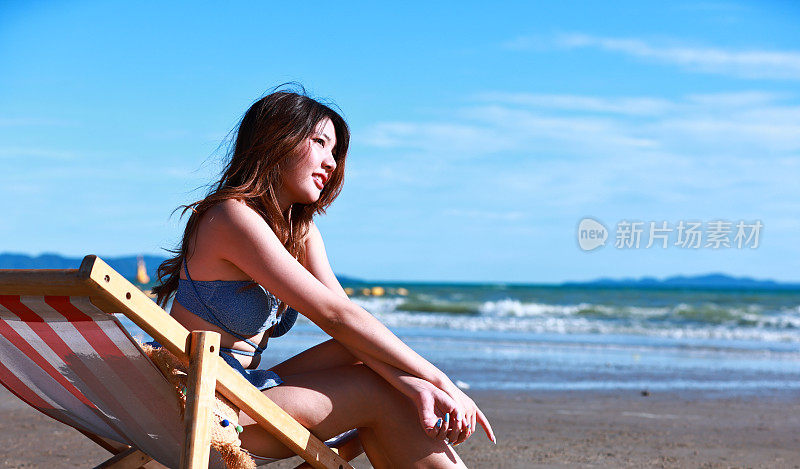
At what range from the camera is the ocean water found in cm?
840

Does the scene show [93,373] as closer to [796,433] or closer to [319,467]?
[319,467]

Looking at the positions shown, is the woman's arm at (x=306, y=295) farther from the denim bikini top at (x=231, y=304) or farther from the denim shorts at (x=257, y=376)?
the denim shorts at (x=257, y=376)

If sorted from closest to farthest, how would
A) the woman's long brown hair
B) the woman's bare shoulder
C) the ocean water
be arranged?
the woman's bare shoulder
the woman's long brown hair
the ocean water

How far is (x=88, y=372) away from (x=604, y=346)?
11737mm

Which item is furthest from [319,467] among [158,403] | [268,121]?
[268,121]

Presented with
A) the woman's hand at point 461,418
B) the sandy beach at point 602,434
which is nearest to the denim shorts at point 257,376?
the woman's hand at point 461,418

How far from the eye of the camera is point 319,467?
223cm

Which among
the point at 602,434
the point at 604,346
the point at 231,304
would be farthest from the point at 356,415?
the point at 604,346

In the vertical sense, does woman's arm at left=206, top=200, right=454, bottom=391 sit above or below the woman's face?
below

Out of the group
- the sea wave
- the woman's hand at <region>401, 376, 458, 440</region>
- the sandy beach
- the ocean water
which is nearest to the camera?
the woman's hand at <region>401, 376, 458, 440</region>

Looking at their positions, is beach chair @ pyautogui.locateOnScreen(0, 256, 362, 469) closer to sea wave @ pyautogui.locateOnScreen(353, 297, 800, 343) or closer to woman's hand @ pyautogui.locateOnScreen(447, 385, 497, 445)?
woman's hand @ pyautogui.locateOnScreen(447, 385, 497, 445)

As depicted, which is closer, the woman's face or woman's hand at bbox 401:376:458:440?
woman's hand at bbox 401:376:458:440

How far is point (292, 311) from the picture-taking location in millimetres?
2518

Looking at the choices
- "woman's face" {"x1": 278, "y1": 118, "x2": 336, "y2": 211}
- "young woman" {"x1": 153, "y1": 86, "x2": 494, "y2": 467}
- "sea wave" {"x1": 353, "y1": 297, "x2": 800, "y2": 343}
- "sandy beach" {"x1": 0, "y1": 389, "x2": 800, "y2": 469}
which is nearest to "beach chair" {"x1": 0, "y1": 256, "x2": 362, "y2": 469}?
"young woman" {"x1": 153, "y1": 86, "x2": 494, "y2": 467}
